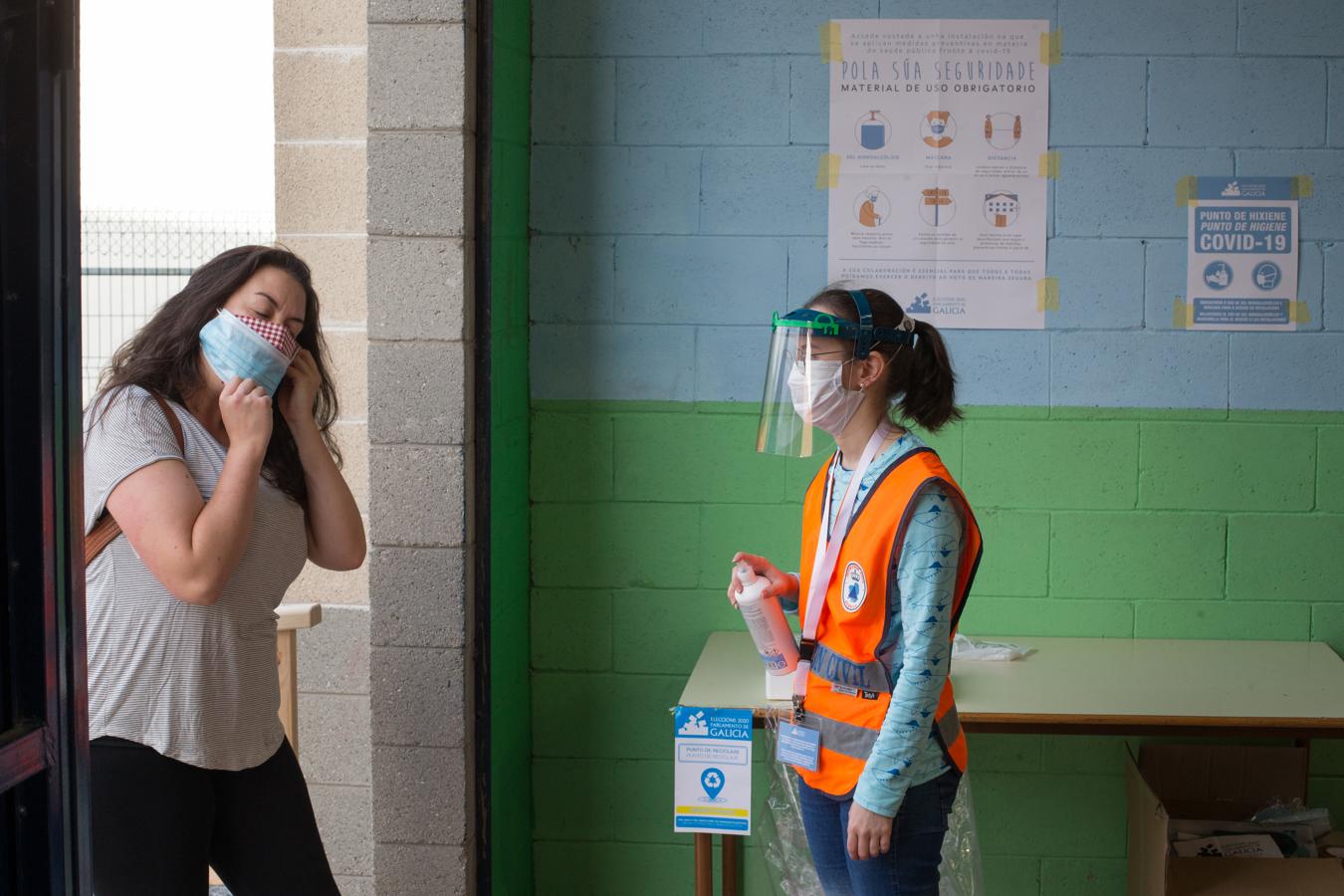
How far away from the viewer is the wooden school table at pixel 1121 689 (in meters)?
2.42

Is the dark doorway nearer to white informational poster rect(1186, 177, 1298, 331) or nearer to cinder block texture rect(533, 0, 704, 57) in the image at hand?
cinder block texture rect(533, 0, 704, 57)

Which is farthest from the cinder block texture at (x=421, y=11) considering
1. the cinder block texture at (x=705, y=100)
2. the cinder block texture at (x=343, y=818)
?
the cinder block texture at (x=343, y=818)

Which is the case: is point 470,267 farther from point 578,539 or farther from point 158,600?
point 158,600

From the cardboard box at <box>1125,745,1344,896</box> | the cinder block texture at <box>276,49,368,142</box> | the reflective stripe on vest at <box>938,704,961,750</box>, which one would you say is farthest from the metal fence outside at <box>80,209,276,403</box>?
the cardboard box at <box>1125,745,1344,896</box>


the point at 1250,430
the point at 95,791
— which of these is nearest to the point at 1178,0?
the point at 1250,430

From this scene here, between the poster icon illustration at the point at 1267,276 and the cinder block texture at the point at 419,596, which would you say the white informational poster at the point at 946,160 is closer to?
the poster icon illustration at the point at 1267,276

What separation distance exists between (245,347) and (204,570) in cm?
39

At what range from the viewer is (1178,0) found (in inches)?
115

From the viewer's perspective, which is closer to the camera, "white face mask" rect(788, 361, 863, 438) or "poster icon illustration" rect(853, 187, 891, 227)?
"white face mask" rect(788, 361, 863, 438)

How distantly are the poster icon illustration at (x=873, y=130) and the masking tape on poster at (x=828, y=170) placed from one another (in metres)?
0.08

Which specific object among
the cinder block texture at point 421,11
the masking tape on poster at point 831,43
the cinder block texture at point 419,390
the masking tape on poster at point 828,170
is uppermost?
the masking tape on poster at point 831,43

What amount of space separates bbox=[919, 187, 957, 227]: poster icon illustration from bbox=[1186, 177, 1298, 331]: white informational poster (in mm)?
555

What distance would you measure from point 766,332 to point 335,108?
4.39 feet

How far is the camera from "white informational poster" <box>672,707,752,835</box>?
2367 millimetres
